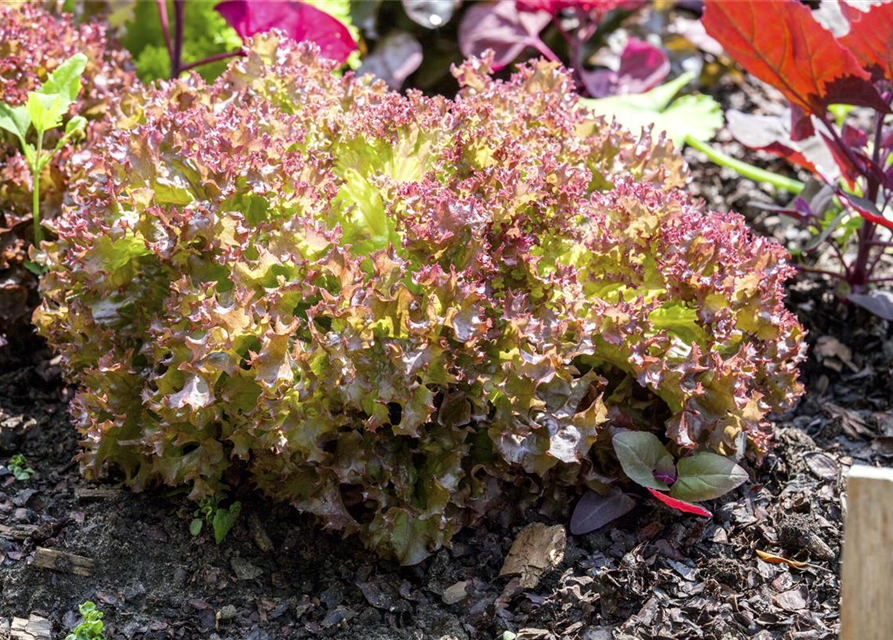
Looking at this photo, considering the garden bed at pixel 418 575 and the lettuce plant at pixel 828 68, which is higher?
the lettuce plant at pixel 828 68

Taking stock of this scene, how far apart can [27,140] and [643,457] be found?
1.91 m

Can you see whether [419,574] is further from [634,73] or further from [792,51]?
[634,73]

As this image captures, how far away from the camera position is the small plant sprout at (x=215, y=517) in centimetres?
209

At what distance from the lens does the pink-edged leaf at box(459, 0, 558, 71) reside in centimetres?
355

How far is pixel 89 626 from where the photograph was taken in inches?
73.1

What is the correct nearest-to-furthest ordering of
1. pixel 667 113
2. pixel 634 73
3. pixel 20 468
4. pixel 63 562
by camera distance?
pixel 63 562, pixel 20 468, pixel 667 113, pixel 634 73

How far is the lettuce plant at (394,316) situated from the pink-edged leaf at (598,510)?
0.14 ft

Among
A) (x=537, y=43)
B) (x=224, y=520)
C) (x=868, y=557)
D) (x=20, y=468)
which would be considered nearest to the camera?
(x=868, y=557)

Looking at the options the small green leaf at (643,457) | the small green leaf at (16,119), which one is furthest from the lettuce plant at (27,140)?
the small green leaf at (643,457)

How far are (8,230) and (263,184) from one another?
0.93 meters

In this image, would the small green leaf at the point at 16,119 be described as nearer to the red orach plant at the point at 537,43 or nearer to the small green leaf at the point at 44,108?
the small green leaf at the point at 44,108

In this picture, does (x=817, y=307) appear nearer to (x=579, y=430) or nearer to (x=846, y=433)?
(x=846, y=433)

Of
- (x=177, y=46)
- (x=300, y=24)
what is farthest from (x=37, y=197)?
(x=300, y=24)

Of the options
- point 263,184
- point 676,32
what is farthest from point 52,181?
point 676,32
